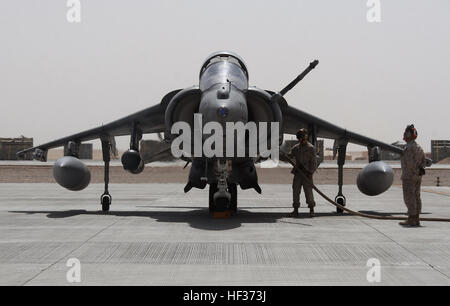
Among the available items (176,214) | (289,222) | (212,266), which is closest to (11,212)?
(176,214)

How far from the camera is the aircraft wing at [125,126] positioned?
43.7 feet

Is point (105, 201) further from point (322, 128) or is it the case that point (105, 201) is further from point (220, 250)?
point (220, 250)

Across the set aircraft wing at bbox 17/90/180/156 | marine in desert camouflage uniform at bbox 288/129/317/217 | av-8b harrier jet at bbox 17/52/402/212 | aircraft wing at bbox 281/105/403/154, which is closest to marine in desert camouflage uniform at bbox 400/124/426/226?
av-8b harrier jet at bbox 17/52/402/212

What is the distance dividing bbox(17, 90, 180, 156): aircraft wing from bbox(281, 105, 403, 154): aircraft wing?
350cm

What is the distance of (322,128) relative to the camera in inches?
560

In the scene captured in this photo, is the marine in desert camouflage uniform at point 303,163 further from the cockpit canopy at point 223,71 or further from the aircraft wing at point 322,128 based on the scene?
the cockpit canopy at point 223,71

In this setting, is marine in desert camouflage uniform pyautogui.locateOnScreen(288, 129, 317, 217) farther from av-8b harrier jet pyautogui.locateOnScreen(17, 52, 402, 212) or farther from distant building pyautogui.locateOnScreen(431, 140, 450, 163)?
distant building pyautogui.locateOnScreen(431, 140, 450, 163)

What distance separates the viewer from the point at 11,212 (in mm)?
13250

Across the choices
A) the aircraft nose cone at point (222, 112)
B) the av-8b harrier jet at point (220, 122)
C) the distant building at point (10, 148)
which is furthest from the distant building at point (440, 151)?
the aircraft nose cone at point (222, 112)

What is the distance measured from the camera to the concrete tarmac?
223 inches

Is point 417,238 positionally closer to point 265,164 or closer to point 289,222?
point 289,222
